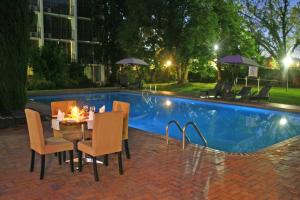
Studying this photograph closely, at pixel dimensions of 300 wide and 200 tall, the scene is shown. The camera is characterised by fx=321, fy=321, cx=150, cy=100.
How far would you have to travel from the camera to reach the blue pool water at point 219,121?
9.86 meters

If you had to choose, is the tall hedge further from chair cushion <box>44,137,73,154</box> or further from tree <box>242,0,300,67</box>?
tree <box>242,0,300,67</box>

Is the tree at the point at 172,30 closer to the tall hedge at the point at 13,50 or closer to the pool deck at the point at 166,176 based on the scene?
the tall hedge at the point at 13,50

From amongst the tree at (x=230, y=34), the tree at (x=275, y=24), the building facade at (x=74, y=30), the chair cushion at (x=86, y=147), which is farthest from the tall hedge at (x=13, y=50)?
the tree at (x=275, y=24)

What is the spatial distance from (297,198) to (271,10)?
2754 cm

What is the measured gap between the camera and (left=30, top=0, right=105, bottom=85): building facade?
94.6 ft

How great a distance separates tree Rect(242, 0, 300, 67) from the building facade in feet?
47.8

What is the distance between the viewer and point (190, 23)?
2352 centimetres

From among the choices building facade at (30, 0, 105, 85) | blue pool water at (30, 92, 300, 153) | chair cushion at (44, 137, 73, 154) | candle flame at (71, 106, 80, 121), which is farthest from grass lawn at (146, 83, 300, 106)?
chair cushion at (44, 137, 73, 154)

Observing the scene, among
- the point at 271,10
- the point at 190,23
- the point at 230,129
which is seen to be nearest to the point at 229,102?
the point at 230,129

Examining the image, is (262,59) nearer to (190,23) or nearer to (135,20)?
(190,23)

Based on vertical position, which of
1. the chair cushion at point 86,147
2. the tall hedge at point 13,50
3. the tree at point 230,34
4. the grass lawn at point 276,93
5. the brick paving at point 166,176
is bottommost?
the brick paving at point 166,176

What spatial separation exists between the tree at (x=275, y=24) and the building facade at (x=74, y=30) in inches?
573

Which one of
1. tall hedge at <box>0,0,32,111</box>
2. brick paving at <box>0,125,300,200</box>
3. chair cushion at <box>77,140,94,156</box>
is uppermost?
tall hedge at <box>0,0,32,111</box>

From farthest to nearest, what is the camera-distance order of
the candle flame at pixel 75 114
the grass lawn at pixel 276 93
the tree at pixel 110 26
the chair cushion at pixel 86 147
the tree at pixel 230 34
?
1. the tree at pixel 110 26
2. the tree at pixel 230 34
3. the grass lawn at pixel 276 93
4. the candle flame at pixel 75 114
5. the chair cushion at pixel 86 147
